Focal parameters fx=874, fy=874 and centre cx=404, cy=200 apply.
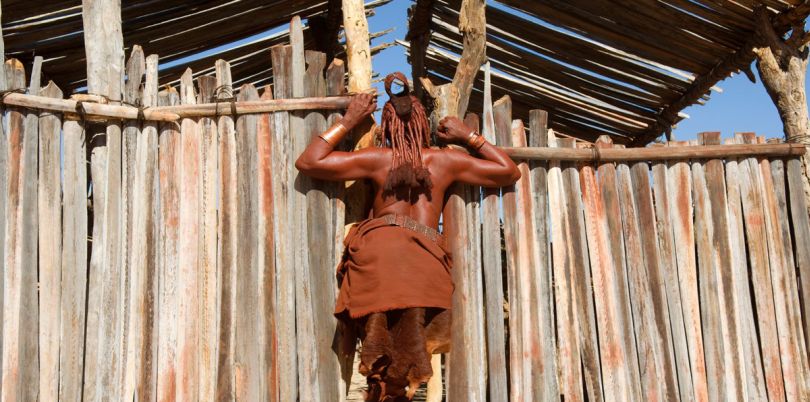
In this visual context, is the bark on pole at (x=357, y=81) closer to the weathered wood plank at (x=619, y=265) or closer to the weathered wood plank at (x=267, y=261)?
the weathered wood plank at (x=267, y=261)

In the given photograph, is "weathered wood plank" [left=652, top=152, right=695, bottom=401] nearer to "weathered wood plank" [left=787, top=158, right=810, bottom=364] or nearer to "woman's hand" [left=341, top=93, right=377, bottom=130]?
"weathered wood plank" [left=787, top=158, right=810, bottom=364]

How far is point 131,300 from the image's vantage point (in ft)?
16.0

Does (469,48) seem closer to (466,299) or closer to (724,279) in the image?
(466,299)

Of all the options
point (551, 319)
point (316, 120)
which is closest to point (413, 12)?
point (316, 120)

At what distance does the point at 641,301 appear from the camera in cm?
517

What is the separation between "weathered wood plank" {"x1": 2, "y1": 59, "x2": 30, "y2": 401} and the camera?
4668 millimetres

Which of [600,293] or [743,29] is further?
[743,29]

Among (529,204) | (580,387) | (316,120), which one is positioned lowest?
(580,387)

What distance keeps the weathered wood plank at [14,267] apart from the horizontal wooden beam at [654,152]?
108 inches

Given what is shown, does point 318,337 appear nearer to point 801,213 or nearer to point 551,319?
point 551,319

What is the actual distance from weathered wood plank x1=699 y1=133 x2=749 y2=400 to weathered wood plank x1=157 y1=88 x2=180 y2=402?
317 cm

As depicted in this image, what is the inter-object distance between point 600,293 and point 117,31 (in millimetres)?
3222

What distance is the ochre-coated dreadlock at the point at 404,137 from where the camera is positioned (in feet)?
15.8

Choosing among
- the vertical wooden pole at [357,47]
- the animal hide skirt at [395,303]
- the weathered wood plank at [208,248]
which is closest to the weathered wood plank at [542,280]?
the animal hide skirt at [395,303]
